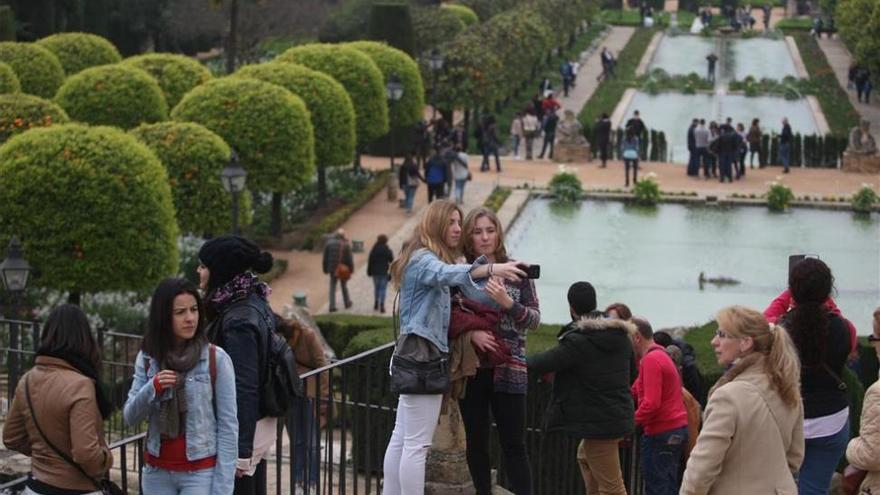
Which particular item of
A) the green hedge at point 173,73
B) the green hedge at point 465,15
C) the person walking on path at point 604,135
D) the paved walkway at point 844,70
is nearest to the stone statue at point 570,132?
the person walking on path at point 604,135

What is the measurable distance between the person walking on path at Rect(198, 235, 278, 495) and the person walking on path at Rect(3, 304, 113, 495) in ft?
1.80

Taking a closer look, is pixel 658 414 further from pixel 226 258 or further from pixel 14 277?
pixel 14 277

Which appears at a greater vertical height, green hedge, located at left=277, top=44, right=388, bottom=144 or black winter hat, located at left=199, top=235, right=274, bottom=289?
black winter hat, located at left=199, top=235, right=274, bottom=289

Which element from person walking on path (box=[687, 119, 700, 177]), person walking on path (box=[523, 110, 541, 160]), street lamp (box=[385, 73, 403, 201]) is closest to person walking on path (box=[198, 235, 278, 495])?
street lamp (box=[385, 73, 403, 201])

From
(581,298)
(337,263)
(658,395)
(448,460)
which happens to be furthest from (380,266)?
(581,298)

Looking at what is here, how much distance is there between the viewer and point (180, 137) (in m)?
24.0

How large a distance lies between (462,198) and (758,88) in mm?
23026

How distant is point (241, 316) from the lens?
22.6 feet

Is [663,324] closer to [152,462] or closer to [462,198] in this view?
[462,198]

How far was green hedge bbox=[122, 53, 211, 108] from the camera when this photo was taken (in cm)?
3139

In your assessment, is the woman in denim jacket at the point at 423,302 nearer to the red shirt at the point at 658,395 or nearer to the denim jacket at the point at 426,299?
the denim jacket at the point at 426,299

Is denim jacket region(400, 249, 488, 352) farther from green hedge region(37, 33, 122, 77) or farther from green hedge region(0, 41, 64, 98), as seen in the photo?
green hedge region(37, 33, 122, 77)

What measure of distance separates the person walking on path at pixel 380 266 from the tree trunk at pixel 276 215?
528 cm

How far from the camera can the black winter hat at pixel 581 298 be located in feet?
Answer: 25.8
